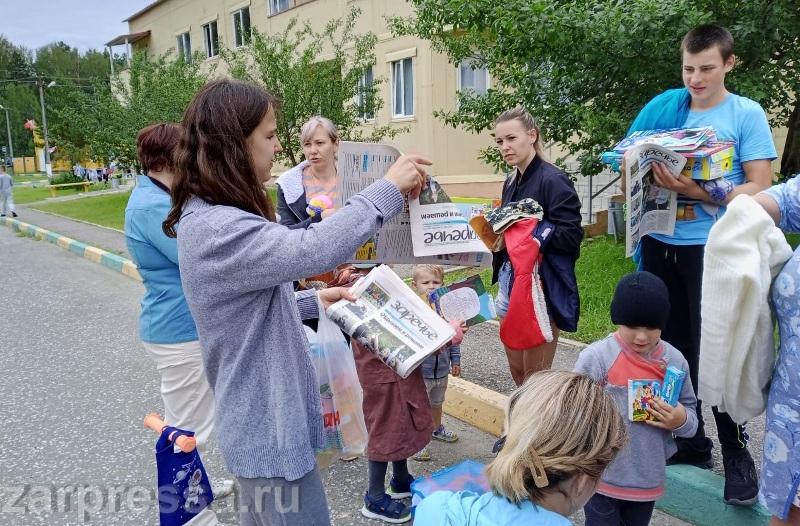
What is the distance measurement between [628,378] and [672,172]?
3.06 feet

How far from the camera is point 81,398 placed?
5.02 metres

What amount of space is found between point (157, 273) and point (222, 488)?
1.29 m

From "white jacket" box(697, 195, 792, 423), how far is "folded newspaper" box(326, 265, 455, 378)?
961mm

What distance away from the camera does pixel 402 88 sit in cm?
1648

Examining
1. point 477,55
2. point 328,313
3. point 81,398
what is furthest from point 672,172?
point 477,55

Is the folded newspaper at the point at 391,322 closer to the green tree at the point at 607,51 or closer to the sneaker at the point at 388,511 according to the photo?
the sneaker at the point at 388,511

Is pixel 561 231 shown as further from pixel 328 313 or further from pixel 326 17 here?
pixel 326 17

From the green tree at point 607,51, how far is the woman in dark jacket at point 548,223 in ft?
6.85

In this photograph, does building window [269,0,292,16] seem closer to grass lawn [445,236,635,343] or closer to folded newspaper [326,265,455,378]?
grass lawn [445,236,635,343]

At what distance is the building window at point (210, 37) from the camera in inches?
1029

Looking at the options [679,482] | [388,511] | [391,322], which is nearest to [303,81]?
[388,511]

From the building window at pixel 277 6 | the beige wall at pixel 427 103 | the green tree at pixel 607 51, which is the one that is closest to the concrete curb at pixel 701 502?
the green tree at pixel 607 51

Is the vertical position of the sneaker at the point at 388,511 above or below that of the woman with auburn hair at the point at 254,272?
below

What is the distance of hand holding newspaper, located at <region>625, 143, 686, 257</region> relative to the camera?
2668mm
